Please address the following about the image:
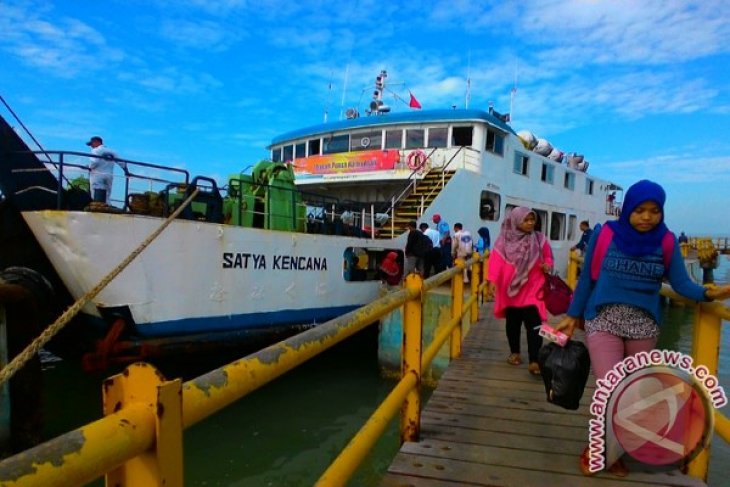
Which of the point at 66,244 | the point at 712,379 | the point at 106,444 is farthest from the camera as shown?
the point at 66,244

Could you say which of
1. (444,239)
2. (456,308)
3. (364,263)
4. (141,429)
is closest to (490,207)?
(444,239)

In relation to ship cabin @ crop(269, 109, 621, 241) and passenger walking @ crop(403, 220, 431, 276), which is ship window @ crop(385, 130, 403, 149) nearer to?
ship cabin @ crop(269, 109, 621, 241)

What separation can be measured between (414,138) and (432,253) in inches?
161

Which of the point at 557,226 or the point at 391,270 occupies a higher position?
the point at 557,226

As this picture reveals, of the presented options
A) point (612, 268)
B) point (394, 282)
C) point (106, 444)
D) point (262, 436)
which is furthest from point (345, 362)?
point (106, 444)

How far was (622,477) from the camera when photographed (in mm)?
2391

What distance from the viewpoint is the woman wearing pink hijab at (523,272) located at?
4102 mm

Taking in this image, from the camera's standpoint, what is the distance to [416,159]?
12172mm

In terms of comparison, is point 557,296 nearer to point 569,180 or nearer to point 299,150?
point 299,150

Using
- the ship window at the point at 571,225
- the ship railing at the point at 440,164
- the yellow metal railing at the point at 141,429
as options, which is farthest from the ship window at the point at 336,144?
the yellow metal railing at the point at 141,429

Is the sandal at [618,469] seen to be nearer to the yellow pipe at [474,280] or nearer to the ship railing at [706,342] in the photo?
the ship railing at [706,342]

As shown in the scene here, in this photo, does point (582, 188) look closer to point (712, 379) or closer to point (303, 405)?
point (303, 405)

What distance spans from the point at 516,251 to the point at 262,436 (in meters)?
3.79

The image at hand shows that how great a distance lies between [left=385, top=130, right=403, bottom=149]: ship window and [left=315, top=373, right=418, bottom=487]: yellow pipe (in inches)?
423
